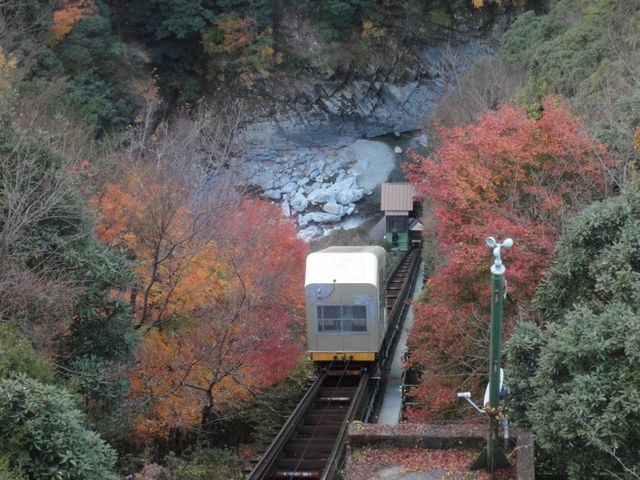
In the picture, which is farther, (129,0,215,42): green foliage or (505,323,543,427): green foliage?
(129,0,215,42): green foliage

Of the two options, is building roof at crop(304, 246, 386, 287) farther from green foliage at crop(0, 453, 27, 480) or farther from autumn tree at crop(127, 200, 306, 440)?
green foliage at crop(0, 453, 27, 480)

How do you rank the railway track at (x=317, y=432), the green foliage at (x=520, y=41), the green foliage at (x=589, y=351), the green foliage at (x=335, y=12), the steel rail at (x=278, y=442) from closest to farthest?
1. the green foliage at (x=589, y=351)
2. the steel rail at (x=278, y=442)
3. the railway track at (x=317, y=432)
4. the green foliage at (x=520, y=41)
5. the green foliage at (x=335, y=12)

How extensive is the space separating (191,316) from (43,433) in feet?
34.5

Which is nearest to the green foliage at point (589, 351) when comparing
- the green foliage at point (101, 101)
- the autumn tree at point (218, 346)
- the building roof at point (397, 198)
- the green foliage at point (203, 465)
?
the green foliage at point (203, 465)

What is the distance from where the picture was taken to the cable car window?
18578 mm

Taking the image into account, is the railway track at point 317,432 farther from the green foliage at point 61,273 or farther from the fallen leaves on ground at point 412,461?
the green foliage at point 61,273

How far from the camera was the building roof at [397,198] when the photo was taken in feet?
140

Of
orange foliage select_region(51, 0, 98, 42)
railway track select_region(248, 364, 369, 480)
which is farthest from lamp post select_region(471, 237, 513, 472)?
orange foliage select_region(51, 0, 98, 42)

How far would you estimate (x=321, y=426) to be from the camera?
55.3 feet

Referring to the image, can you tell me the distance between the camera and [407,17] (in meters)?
52.6

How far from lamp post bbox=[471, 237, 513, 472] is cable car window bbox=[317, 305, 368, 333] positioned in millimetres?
9082

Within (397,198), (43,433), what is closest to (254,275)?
(43,433)

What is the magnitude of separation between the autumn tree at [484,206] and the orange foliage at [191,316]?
4.77m

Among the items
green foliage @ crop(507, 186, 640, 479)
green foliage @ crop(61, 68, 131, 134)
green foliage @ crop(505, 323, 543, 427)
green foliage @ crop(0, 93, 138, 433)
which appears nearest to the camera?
green foliage @ crop(507, 186, 640, 479)
